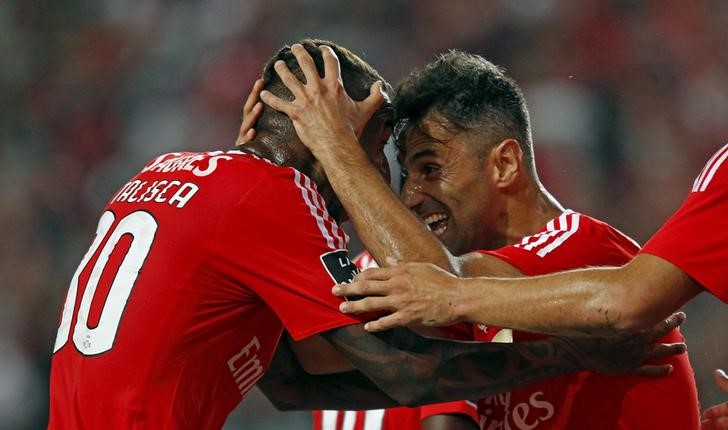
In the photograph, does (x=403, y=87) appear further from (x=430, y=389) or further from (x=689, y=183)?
(x=689, y=183)

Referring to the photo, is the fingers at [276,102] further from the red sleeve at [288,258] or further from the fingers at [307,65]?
Answer: the red sleeve at [288,258]

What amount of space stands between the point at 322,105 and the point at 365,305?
78 centimetres

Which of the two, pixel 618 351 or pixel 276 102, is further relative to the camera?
pixel 276 102

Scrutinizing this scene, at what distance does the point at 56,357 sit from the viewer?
130 inches

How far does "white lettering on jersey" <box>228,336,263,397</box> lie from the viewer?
3.25 metres

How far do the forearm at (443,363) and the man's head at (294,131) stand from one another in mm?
713

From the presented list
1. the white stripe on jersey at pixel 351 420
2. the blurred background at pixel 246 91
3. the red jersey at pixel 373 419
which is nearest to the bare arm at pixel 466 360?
the red jersey at pixel 373 419

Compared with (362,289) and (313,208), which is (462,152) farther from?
(362,289)

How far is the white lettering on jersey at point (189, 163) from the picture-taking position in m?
3.29

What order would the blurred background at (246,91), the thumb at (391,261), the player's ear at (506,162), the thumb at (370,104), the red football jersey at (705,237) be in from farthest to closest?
1. the blurred background at (246,91)
2. the player's ear at (506,162)
3. the thumb at (370,104)
4. the thumb at (391,261)
5. the red football jersey at (705,237)

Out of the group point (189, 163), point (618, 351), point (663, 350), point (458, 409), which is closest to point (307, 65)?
point (189, 163)

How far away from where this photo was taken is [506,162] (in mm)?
3971

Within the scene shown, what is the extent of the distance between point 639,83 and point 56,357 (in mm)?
5642

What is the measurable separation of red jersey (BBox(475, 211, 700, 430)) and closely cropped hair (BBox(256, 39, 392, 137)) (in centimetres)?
79
